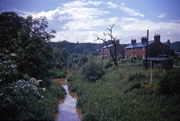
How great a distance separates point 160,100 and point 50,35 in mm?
10095

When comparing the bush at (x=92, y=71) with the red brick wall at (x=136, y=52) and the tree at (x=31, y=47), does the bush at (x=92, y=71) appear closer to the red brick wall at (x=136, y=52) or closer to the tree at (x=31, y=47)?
the tree at (x=31, y=47)

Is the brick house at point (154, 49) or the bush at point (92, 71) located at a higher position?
the brick house at point (154, 49)

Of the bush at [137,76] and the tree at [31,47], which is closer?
the tree at [31,47]

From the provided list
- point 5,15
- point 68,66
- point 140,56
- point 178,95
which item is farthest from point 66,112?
point 68,66

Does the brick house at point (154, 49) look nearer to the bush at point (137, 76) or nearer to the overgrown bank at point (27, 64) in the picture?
the bush at point (137, 76)

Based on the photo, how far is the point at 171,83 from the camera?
10.0 m

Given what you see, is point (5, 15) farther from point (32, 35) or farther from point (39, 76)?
point (39, 76)

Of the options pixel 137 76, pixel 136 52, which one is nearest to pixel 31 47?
pixel 137 76

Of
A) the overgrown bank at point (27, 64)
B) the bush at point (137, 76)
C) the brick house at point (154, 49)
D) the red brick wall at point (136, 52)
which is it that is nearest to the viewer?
the overgrown bank at point (27, 64)

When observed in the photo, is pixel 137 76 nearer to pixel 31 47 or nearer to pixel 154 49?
pixel 31 47

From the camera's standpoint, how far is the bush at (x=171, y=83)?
32.5 feet

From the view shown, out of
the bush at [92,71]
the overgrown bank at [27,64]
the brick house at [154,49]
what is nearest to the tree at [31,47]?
the overgrown bank at [27,64]

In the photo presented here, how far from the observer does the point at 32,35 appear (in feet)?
37.6

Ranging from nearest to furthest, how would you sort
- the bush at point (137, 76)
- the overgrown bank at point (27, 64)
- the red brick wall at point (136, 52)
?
the overgrown bank at point (27, 64) < the bush at point (137, 76) < the red brick wall at point (136, 52)
